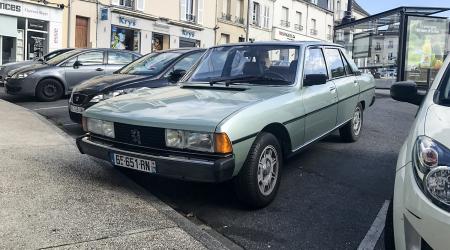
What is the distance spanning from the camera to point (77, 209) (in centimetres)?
400

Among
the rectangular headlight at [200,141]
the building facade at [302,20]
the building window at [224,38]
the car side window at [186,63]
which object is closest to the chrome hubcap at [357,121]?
the car side window at [186,63]

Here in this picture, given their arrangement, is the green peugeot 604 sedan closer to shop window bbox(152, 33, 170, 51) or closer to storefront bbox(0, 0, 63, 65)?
storefront bbox(0, 0, 63, 65)

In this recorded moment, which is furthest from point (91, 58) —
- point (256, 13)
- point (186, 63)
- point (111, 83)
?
point (256, 13)

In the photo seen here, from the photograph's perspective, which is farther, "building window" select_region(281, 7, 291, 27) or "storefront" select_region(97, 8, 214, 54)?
"building window" select_region(281, 7, 291, 27)

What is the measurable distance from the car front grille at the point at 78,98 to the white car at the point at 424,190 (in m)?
5.64

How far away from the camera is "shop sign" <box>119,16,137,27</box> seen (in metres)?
26.1

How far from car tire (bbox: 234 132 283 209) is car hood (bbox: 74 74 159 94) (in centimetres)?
386

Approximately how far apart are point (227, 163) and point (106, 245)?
1152mm

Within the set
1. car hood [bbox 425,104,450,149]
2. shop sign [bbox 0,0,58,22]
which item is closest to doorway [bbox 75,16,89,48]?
shop sign [bbox 0,0,58,22]

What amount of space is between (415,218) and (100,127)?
10.3ft

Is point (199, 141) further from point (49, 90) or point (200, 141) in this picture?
point (49, 90)

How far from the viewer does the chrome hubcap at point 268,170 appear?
4.35 metres

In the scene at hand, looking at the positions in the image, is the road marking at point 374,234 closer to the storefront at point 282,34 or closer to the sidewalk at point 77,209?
the sidewalk at point 77,209

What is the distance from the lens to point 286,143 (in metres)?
4.92
